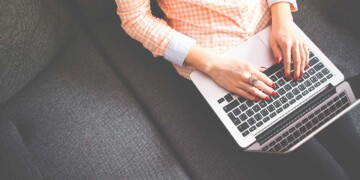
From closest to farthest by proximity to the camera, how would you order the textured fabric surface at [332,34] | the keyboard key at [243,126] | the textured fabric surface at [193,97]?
the keyboard key at [243,126]
the textured fabric surface at [193,97]
the textured fabric surface at [332,34]

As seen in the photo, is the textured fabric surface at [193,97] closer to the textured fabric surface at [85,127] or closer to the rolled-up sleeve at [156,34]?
the textured fabric surface at [85,127]

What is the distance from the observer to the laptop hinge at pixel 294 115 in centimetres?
94

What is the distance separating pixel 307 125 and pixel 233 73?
0.27 metres

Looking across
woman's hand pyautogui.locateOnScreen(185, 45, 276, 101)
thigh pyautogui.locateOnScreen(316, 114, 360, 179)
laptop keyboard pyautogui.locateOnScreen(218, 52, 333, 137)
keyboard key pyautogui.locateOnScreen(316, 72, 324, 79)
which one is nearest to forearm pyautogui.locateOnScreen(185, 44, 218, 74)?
woman's hand pyautogui.locateOnScreen(185, 45, 276, 101)

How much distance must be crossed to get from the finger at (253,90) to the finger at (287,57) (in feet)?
0.34

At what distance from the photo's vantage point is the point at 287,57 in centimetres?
100

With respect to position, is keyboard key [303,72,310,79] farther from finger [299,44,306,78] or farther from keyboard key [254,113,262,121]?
keyboard key [254,113,262,121]

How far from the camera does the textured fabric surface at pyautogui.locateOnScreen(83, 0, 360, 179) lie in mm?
1042

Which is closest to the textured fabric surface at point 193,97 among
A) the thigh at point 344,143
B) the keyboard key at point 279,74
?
the thigh at point 344,143

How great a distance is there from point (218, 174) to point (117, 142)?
0.35 m

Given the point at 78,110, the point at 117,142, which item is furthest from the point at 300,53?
the point at 78,110

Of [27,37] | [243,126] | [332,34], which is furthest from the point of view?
[332,34]

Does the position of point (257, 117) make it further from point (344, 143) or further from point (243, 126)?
point (344, 143)

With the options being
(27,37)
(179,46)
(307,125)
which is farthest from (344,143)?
(27,37)
